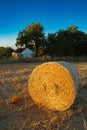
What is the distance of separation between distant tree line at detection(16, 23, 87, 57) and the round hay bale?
3988 centimetres

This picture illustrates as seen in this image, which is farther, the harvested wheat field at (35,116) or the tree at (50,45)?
the tree at (50,45)

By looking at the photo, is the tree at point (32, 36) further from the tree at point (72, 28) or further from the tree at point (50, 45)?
the tree at point (72, 28)

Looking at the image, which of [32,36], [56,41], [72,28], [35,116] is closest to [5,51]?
[32,36]

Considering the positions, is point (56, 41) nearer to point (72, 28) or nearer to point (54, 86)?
point (72, 28)

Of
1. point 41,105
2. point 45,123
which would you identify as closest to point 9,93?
point 41,105

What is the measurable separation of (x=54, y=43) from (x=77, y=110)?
1760 inches

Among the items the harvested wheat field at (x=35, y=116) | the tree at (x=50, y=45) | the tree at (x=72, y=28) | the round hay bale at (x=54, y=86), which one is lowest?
the harvested wheat field at (x=35, y=116)

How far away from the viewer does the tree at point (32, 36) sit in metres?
59.6

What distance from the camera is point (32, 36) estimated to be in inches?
2376

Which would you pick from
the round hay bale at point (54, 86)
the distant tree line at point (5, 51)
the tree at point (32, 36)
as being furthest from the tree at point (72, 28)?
the round hay bale at point (54, 86)

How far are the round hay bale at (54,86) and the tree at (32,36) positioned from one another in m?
50.8

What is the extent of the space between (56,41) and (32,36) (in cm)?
1093

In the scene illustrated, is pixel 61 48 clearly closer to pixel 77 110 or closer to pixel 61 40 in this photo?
pixel 61 40

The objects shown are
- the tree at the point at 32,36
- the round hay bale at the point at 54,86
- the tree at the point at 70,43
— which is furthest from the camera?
the tree at the point at 32,36
